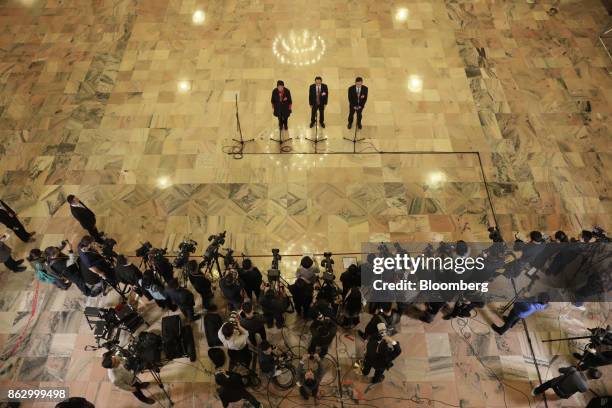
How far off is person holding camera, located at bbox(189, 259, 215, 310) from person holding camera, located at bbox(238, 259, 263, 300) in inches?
23.5

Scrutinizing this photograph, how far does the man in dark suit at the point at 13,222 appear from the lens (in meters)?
7.35

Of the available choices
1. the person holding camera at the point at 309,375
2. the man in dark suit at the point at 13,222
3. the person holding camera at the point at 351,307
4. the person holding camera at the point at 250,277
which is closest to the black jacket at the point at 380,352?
the person holding camera at the point at 351,307

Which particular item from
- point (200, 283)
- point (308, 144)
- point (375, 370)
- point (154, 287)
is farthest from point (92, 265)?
point (308, 144)

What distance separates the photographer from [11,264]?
7562mm

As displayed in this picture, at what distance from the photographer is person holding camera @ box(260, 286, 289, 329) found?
6.12 m

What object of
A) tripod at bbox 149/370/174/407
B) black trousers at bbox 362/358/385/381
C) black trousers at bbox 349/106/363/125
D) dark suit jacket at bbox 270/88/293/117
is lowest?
tripod at bbox 149/370/174/407

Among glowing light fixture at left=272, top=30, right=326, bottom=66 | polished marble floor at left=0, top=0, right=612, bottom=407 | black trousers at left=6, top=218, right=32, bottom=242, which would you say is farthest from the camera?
glowing light fixture at left=272, top=30, right=326, bottom=66

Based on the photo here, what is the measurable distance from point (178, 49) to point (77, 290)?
6.88m

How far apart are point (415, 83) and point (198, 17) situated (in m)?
6.49

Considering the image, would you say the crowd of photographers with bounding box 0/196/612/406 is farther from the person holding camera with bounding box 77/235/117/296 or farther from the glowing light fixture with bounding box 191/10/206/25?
the glowing light fixture with bounding box 191/10/206/25

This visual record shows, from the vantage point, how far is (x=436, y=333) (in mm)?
6875

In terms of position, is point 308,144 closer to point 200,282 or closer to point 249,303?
point 200,282

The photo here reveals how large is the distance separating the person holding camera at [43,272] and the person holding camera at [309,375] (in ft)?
14.5

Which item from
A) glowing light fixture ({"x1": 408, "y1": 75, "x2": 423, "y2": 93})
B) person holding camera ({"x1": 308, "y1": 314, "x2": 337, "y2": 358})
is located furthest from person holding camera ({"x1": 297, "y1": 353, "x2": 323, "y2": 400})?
glowing light fixture ({"x1": 408, "y1": 75, "x2": 423, "y2": 93})
